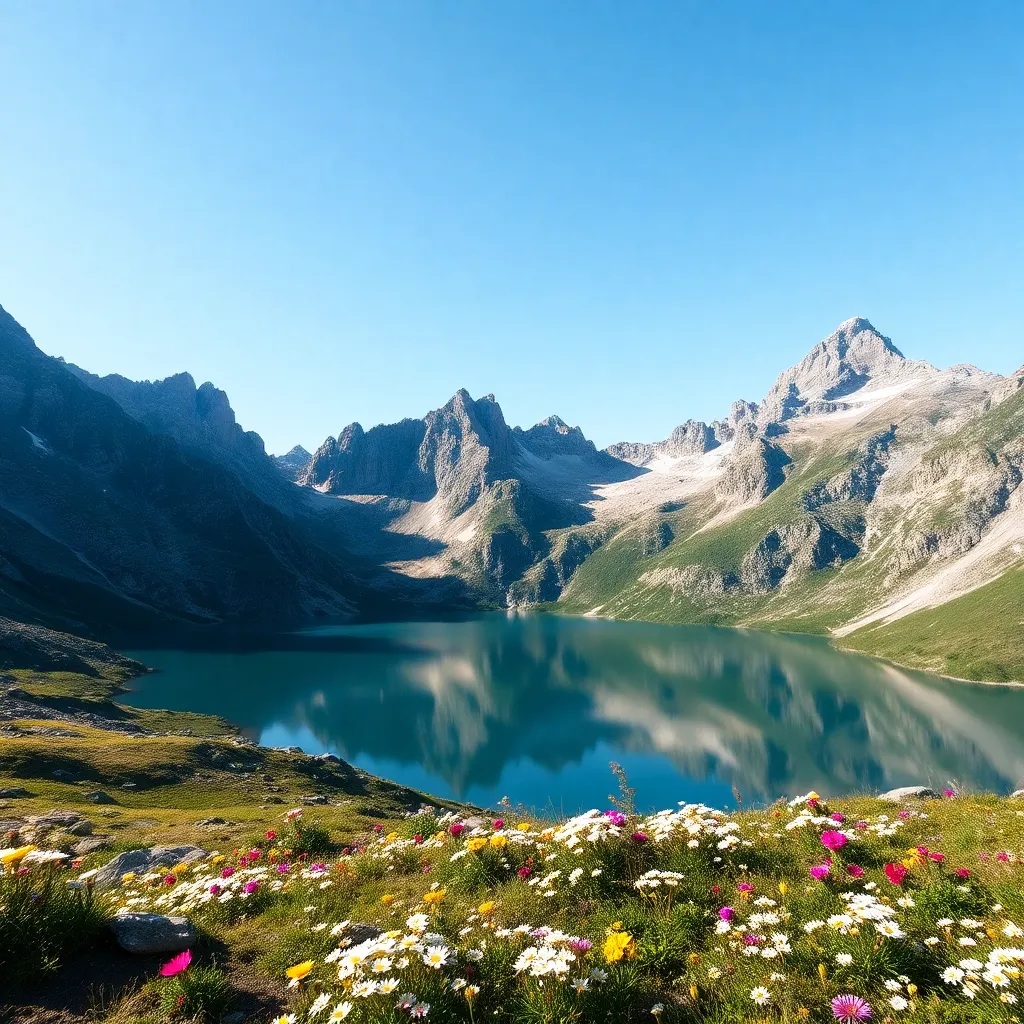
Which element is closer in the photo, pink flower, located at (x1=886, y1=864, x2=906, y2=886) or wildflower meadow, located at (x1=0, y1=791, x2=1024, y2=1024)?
wildflower meadow, located at (x1=0, y1=791, x2=1024, y2=1024)

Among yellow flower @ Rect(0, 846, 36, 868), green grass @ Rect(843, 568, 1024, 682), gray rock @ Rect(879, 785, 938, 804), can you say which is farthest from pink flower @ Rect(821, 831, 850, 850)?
green grass @ Rect(843, 568, 1024, 682)

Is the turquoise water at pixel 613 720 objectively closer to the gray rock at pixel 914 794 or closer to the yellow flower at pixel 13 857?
the gray rock at pixel 914 794

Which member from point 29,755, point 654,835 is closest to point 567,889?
point 654,835

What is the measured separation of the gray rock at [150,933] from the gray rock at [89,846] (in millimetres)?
15004

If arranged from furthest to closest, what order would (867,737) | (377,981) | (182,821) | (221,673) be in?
(221,673) → (867,737) → (182,821) → (377,981)

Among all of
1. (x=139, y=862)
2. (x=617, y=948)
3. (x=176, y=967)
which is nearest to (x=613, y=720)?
(x=139, y=862)

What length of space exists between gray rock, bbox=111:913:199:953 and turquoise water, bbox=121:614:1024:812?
198ft

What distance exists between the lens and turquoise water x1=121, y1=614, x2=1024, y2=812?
245 feet

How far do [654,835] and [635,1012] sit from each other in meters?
4.17

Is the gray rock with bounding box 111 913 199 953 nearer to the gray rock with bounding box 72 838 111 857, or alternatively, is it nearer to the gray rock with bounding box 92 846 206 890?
the gray rock with bounding box 92 846 206 890

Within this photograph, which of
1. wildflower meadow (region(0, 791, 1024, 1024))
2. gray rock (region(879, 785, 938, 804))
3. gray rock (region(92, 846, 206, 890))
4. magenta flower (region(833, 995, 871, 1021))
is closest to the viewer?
magenta flower (region(833, 995, 871, 1021))

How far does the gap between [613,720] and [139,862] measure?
323 ft

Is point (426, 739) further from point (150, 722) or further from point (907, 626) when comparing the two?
point (907, 626)

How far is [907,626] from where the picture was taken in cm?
16912
